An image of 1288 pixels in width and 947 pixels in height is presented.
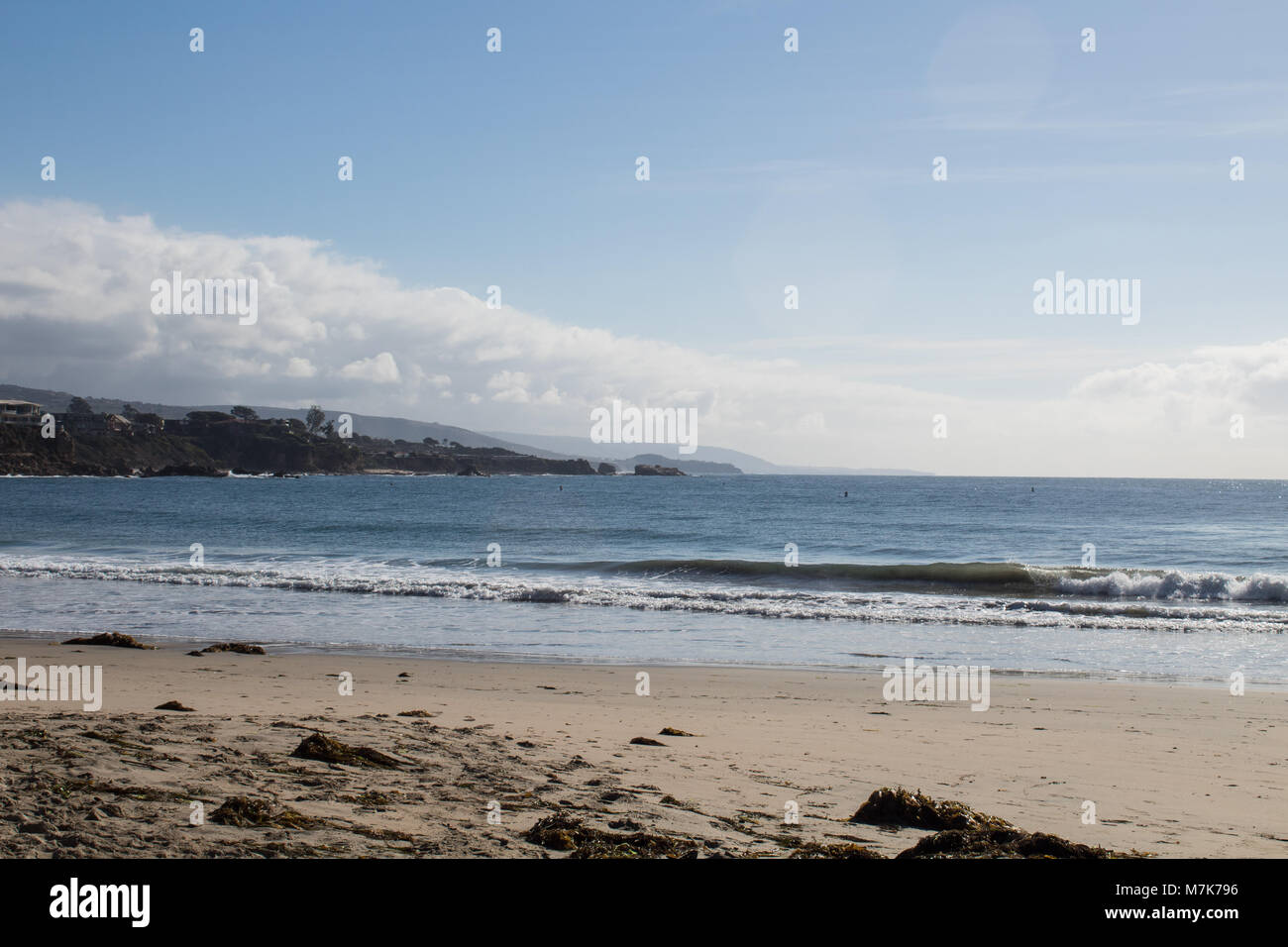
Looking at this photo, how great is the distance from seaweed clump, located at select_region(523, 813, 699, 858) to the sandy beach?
121mm

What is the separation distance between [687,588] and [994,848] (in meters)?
22.0

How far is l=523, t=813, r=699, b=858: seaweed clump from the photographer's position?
16.0 feet

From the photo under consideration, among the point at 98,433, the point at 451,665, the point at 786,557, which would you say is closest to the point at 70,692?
the point at 451,665

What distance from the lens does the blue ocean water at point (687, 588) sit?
17.2 meters

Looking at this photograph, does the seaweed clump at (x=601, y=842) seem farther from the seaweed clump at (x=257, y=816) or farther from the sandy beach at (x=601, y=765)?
the seaweed clump at (x=257, y=816)

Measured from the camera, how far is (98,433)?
16000 centimetres

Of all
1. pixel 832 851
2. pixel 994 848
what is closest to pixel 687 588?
pixel 832 851

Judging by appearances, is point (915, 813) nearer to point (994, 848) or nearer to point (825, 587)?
point (994, 848)

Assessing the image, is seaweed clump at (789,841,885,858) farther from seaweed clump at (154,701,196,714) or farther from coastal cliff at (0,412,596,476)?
coastal cliff at (0,412,596,476)

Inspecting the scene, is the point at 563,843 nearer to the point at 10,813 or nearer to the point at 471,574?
the point at 10,813

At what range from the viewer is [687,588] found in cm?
2694

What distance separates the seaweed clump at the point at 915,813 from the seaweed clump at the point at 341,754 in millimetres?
3631

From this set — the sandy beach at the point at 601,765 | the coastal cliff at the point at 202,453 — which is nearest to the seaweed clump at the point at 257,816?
the sandy beach at the point at 601,765
